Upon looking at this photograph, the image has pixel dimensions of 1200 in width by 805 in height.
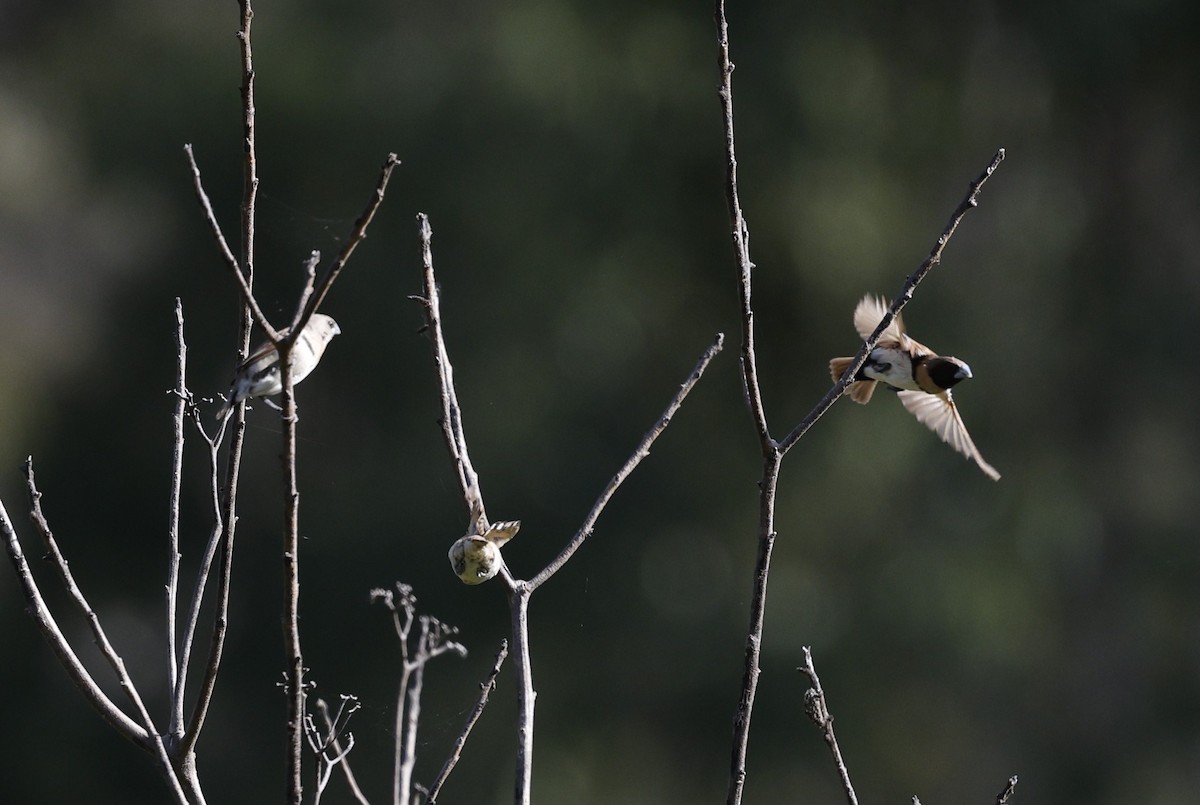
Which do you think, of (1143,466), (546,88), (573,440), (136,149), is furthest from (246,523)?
(1143,466)

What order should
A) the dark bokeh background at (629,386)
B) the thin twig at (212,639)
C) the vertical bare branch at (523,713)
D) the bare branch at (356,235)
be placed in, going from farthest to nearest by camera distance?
the dark bokeh background at (629,386)
the thin twig at (212,639)
the vertical bare branch at (523,713)
the bare branch at (356,235)

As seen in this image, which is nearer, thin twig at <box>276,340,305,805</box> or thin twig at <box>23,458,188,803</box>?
thin twig at <box>276,340,305,805</box>

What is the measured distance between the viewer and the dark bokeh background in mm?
6969

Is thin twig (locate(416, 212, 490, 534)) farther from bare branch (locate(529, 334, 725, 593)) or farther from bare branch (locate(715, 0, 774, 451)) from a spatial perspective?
bare branch (locate(715, 0, 774, 451))

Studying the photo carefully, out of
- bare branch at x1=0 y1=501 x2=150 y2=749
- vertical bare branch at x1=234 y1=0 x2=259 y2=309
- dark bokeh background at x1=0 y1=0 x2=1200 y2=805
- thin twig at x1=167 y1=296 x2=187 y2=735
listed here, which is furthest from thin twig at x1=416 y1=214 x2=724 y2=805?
dark bokeh background at x1=0 y1=0 x2=1200 y2=805

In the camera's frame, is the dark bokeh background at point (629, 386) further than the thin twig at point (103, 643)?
Yes

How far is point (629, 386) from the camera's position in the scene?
23.4 ft

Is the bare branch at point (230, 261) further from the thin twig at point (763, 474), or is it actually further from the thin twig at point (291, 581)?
the thin twig at point (763, 474)

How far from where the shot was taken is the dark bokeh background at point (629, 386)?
6969mm

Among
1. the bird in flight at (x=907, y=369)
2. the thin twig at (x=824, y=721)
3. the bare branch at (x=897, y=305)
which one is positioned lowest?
the bird in flight at (x=907, y=369)

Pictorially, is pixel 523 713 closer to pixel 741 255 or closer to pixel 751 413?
pixel 751 413

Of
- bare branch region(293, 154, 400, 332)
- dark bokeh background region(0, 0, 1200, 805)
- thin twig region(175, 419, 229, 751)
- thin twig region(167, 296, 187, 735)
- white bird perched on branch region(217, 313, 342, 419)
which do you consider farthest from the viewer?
dark bokeh background region(0, 0, 1200, 805)

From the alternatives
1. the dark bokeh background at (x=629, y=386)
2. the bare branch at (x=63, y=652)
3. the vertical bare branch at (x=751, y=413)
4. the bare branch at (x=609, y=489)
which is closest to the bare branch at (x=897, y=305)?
the vertical bare branch at (x=751, y=413)

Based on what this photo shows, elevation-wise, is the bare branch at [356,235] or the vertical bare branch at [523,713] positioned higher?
the bare branch at [356,235]
